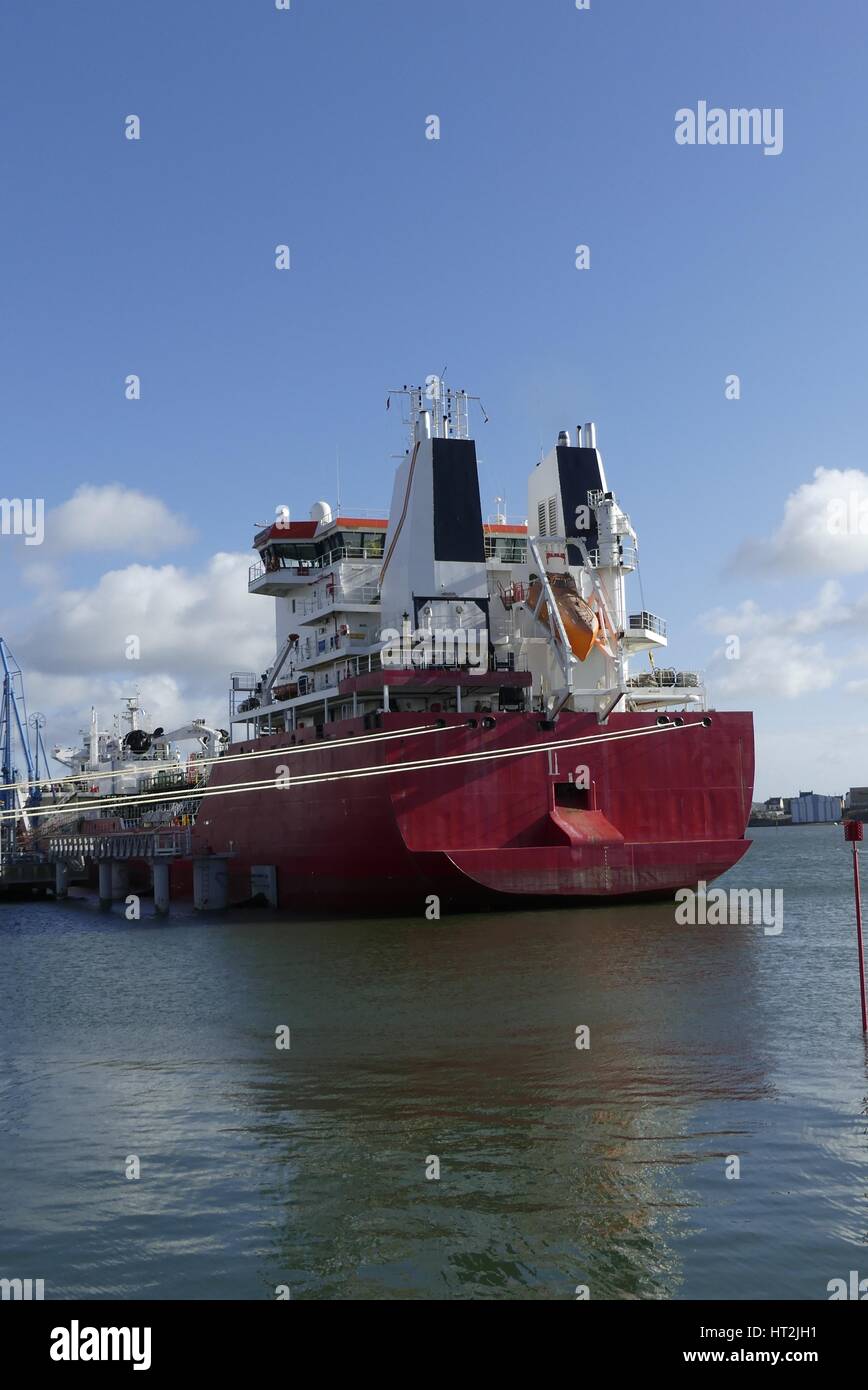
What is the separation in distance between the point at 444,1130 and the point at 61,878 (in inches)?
1761

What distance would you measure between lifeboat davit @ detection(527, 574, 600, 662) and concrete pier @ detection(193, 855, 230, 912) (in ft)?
46.9

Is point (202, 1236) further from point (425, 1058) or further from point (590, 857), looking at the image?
point (590, 857)

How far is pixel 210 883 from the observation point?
1580 inches

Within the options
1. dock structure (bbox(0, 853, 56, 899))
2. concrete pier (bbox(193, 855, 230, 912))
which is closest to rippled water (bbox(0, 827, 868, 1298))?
concrete pier (bbox(193, 855, 230, 912))

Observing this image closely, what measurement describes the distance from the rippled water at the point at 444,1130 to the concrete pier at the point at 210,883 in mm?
15529

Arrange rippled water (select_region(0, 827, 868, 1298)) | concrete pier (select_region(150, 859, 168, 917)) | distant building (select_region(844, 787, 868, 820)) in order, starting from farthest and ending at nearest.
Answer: distant building (select_region(844, 787, 868, 820)) < concrete pier (select_region(150, 859, 168, 917)) < rippled water (select_region(0, 827, 868, 1298))

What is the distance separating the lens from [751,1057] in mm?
15359

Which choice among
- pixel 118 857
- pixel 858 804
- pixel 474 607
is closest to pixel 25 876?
pixel 118 857

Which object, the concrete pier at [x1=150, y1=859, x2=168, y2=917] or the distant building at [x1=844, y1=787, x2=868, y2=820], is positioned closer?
the concrete pier at [x1=150, y1=859, x2=168, y2=917]

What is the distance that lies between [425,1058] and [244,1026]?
13.4ft

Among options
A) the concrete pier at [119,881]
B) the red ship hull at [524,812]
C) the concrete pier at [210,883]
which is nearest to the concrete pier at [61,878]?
the concrete pier at [119,881]

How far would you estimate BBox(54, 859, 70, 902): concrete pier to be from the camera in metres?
53.5

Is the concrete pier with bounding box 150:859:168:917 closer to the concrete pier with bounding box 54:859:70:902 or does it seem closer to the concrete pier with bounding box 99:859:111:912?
the concrete pier with bounding box 99:859:111:912

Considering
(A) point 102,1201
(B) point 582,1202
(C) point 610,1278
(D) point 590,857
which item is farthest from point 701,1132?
(D) point 590,857
